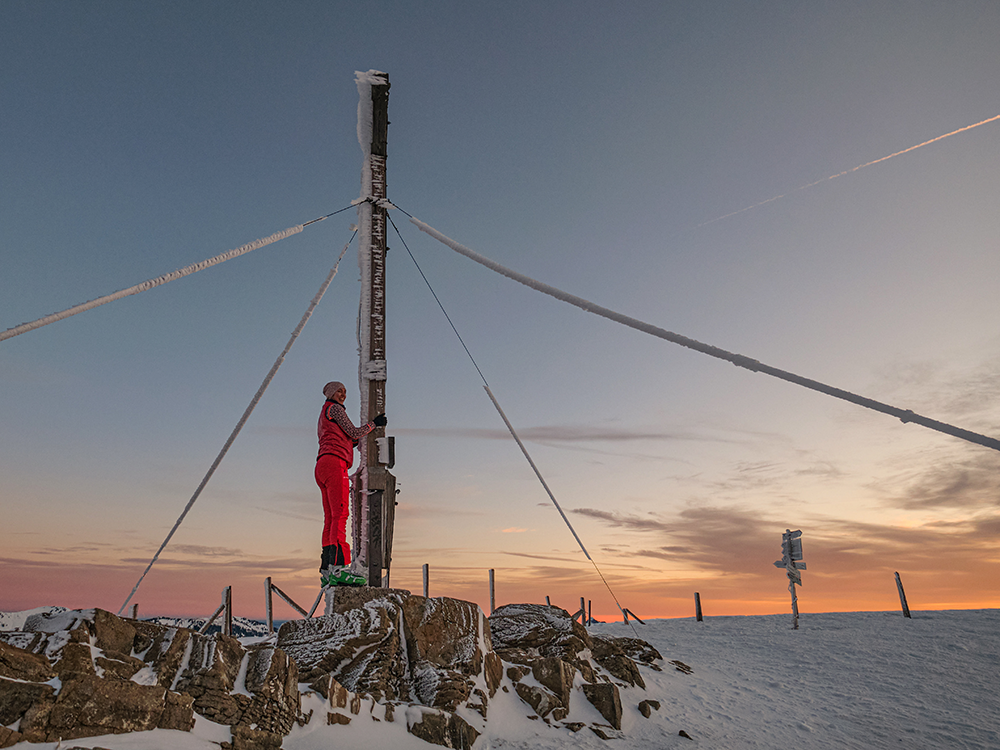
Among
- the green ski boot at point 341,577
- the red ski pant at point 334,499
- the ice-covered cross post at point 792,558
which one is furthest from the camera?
the ice-covered cross post at point 792,558

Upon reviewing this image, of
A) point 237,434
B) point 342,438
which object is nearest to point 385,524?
point 342,438

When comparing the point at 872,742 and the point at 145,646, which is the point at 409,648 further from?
the point at 872,742

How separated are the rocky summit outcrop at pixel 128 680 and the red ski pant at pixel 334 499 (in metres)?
2.54

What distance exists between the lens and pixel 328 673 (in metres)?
7.09

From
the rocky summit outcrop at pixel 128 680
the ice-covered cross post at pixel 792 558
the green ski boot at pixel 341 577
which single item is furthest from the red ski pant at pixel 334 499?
the ice-covered cross post at pixel 792 558

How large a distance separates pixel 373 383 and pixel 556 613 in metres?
5.46

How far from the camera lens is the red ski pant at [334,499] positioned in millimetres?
8789

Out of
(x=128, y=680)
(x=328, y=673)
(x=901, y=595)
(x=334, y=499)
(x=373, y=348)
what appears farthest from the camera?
(x=901, y=595)

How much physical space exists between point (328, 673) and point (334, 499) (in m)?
2.45

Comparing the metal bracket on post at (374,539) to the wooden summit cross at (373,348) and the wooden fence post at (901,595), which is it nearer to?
the wooden summit cross at (373,348)

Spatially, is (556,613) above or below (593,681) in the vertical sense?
above

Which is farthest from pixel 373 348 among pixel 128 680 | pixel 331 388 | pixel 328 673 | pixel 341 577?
pixel 128 680

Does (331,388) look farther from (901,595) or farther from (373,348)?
(901,595)

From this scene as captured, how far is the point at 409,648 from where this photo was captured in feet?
25.4
